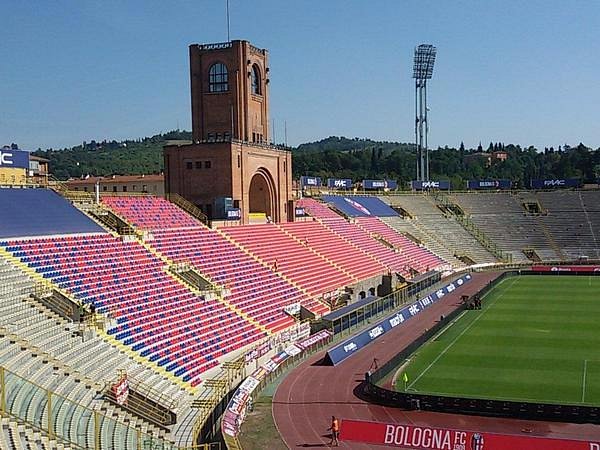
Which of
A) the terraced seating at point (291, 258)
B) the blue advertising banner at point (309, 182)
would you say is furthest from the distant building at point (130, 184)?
the terraced seating at point (291, 258)

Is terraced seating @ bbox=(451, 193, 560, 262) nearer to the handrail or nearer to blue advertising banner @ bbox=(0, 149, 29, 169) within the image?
the handrail

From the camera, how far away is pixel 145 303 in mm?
31750

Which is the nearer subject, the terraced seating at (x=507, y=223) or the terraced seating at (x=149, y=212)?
the terraced seating at (x=149, y=212)

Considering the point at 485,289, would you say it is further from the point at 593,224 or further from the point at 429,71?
the point at 429,71

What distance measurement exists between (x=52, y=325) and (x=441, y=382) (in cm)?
1638

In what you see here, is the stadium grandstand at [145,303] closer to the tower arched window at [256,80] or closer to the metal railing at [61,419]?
the metal railing at [61,419]

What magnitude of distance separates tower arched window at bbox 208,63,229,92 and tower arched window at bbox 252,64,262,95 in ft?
8.99

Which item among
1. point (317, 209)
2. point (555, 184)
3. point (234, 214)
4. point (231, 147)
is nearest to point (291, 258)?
point (234, 214)

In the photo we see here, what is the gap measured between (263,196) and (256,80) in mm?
10103

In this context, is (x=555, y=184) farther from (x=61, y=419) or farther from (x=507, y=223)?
(x=61, y=419)

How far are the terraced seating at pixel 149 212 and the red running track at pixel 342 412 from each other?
569 inches

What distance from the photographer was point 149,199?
46969 millimetres

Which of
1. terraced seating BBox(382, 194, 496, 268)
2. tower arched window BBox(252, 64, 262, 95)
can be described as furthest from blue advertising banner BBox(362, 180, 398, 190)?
tower arched window BBox(252, 64, 262, 95)

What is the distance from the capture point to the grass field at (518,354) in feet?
91.9
